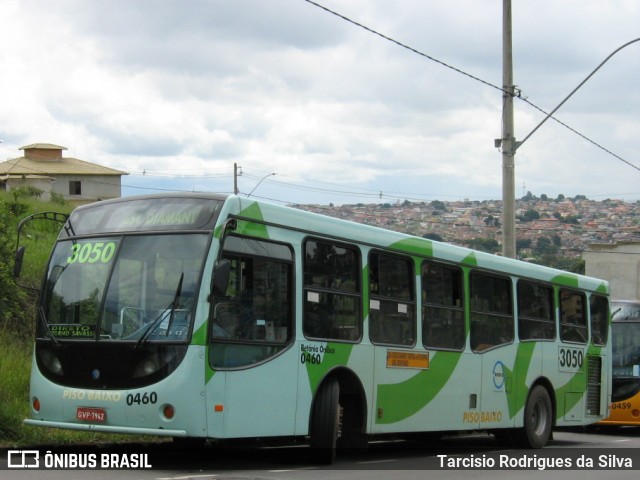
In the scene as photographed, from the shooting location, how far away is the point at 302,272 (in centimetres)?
1180

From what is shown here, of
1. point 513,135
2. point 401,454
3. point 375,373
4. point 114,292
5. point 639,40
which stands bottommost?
point 401,454

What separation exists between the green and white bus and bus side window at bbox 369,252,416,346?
3cm

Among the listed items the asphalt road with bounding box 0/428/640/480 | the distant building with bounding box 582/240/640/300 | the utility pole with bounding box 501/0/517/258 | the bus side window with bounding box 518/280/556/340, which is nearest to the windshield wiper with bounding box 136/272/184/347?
the asphalt road with bounding box 0/428/640/480

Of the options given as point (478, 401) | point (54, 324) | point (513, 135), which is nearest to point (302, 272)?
point (54, 324)

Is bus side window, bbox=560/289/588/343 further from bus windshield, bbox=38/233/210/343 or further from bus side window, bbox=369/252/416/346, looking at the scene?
bus windshield, bbox=38/233/210/343

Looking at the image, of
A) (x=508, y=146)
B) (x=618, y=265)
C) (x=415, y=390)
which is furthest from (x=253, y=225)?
(x=618, y=265)

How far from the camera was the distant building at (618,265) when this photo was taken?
6006 centimetres

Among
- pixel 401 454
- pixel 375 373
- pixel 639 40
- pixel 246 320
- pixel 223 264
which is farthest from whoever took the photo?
pixel 639 40

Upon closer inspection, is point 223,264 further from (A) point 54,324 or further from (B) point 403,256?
(B) point 403,256

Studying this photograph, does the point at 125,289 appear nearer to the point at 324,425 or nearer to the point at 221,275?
the point at 221,275

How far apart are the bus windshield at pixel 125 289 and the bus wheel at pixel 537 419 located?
8.08m

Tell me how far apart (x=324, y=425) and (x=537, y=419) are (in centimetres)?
653

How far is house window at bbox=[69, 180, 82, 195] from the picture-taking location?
8894 cm

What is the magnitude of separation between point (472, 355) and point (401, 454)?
5.88 feet
